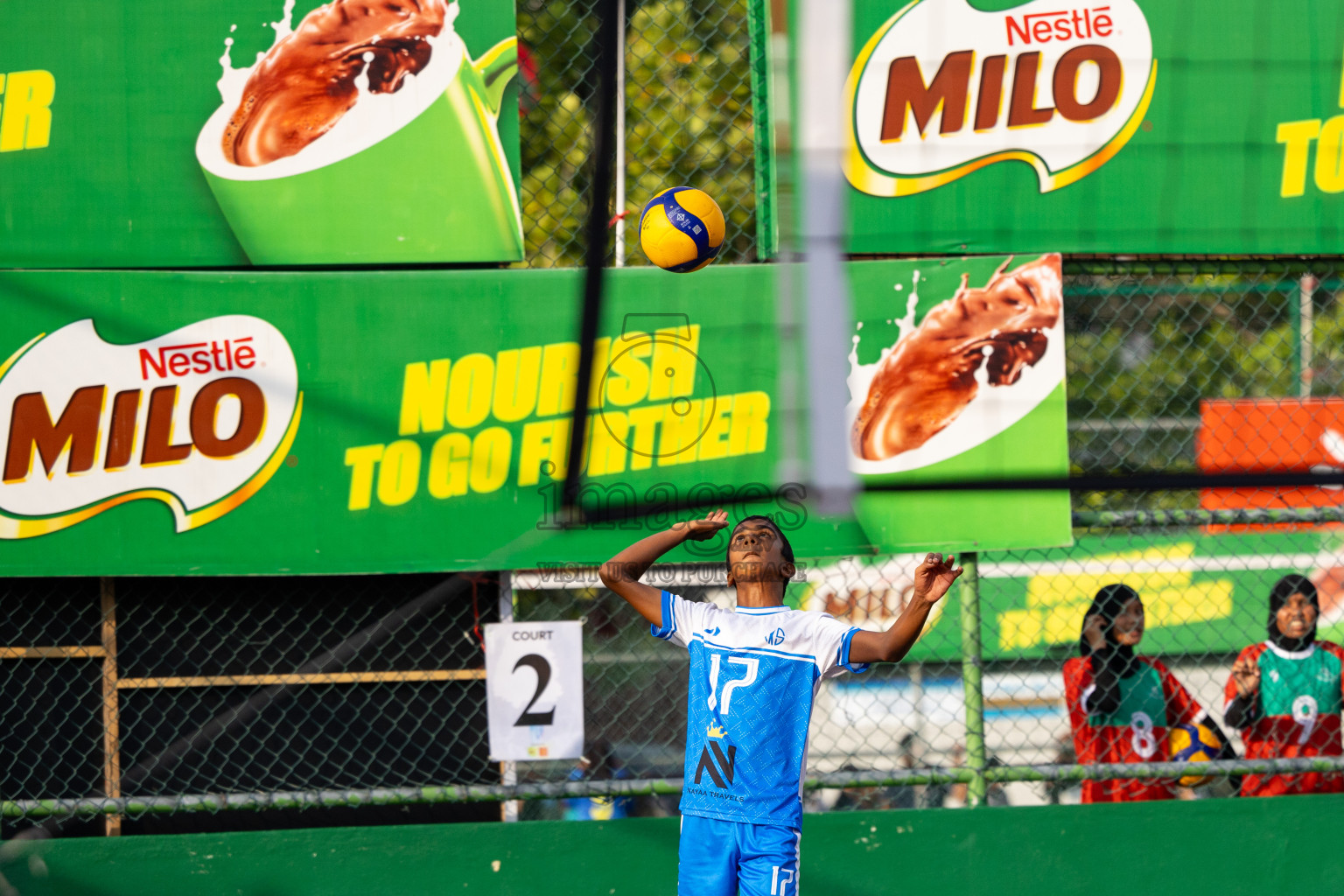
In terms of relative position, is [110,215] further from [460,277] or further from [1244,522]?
[1244,522]

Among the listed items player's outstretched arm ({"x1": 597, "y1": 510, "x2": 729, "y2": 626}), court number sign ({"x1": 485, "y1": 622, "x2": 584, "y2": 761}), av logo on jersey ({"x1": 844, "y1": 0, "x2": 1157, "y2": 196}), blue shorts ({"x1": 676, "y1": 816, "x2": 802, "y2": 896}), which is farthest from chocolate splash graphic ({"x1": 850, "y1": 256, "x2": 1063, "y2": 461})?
blue shorts ({"x1": 676, "y1": 816, "x2": 802, "y2": 896})

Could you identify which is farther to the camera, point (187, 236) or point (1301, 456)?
point (1301, 456)

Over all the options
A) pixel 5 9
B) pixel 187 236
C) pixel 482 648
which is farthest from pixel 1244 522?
pixel 5 9

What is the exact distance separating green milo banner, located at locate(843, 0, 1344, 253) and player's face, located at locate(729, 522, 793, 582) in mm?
1640

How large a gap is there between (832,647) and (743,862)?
66cm

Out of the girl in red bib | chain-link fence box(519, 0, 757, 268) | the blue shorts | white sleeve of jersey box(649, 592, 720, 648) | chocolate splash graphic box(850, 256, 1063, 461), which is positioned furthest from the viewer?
chain-link fence box(519, 0, 757, 268)

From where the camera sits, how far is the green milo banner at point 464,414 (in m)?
4.45

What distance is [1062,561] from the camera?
731 centimetres

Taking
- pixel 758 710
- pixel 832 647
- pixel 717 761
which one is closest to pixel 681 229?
pixel 832 647

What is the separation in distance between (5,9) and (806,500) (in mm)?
3673

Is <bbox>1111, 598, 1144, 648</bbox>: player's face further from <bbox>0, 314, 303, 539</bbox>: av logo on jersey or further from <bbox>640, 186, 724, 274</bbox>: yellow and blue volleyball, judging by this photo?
<bbox>0, 314, 303, 539</bbox>: av logo on jersey

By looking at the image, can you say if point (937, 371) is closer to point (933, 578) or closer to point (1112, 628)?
point (1112, 628)

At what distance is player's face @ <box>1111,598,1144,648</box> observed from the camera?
15.9ft

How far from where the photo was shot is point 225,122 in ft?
14.8
